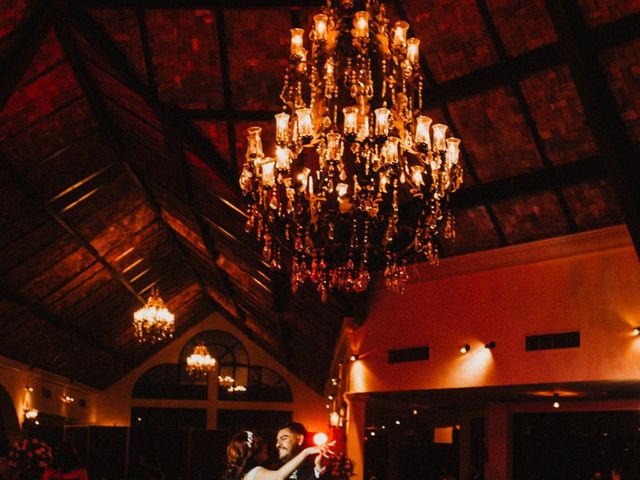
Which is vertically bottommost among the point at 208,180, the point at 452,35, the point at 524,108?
the point at 524,108

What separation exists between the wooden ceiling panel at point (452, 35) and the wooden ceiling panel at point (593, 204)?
165 centimetres

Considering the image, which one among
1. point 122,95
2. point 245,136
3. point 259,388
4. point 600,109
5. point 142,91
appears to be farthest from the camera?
point 259,388

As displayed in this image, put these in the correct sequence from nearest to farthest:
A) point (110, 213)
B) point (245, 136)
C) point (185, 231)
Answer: point (245, 136)
point (110, 213)
point (185, 231)

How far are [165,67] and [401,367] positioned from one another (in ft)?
17.3

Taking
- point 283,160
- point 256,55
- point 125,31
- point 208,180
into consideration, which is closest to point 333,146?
point 283,160

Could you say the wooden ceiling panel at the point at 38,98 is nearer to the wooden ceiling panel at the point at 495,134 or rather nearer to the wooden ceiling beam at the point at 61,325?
the wooden ceiling panel at the point at 495,134

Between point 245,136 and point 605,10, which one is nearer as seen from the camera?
point 605,10

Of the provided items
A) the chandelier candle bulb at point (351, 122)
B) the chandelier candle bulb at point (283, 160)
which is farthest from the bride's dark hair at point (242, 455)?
the chandelier candle bulb at point (283, 160)

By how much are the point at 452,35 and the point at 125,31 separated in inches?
129

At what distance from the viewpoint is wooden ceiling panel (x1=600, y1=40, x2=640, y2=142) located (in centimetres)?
725

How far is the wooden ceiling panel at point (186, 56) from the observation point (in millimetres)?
8828

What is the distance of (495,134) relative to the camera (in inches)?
345

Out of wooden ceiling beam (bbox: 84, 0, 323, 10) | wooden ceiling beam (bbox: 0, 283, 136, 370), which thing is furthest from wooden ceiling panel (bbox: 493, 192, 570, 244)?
wooden ceiling beam (bbox: 0, 283, 136, 370)

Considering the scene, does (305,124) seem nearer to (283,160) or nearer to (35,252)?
(283,160)
